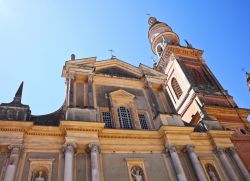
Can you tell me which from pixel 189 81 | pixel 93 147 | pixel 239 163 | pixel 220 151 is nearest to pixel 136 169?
pixel 93 147

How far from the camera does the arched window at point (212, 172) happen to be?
14.9m

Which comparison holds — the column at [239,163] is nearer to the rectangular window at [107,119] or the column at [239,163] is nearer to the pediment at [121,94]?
the pediment at [121,94]

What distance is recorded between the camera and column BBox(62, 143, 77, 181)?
11.8 metres

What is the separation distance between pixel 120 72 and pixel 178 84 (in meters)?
9.13

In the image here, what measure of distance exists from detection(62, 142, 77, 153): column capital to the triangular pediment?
7367mm

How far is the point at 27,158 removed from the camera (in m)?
12.3

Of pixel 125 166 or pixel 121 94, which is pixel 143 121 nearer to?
pixel 121 94

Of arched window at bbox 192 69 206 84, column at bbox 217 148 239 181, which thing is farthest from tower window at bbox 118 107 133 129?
arched window at bbox 192 69 206 84

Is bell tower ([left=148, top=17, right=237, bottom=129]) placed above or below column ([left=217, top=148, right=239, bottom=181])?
above

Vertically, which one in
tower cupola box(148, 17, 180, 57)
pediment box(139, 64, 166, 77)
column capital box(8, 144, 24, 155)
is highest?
tower cupola box(148, 17, 180, 57)

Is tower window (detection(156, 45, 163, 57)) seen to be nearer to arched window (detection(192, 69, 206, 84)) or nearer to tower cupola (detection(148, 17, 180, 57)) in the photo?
tower cupola (detection(148, 17, 180, 57))

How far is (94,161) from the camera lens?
12.6m

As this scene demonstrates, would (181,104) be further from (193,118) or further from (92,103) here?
(92,103)

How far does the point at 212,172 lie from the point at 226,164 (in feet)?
3.45
